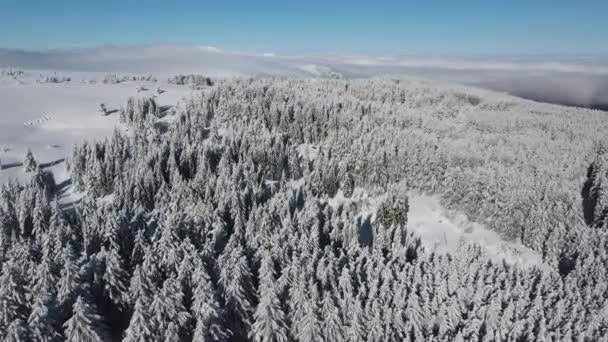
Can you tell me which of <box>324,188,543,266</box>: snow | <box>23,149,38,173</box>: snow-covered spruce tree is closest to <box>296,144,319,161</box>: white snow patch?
<box>324,188,543,266</box>: snow

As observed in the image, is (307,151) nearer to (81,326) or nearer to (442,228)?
(442,228)

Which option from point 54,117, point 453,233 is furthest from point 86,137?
point 453,233

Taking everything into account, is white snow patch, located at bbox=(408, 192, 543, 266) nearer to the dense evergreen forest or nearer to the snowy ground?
the dense evergreen forest

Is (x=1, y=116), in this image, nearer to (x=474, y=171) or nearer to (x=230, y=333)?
(x=230, y=333)

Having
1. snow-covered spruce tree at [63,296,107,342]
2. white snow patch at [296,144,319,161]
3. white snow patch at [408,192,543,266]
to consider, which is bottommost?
white snow patch at [408,192,543,266]

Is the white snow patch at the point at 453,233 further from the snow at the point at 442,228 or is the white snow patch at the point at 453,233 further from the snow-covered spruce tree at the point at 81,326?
the snow-covered spruce tree at the point at 81,326

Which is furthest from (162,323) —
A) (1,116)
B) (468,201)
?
(1,116)

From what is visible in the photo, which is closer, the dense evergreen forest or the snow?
the dense evergreen forest

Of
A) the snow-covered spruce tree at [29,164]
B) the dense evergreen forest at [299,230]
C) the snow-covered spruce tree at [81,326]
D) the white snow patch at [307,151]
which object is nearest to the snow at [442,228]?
the dense evergreen forest at [299,230]
